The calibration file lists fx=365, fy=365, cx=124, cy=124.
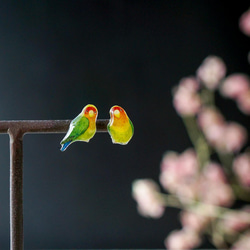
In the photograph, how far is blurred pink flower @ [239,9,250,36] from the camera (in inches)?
65.7

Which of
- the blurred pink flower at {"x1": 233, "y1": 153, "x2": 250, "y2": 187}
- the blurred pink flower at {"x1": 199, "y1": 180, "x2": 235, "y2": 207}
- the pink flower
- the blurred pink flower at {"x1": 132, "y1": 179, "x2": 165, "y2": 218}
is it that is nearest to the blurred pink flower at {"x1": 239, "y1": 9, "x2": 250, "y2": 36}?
the pink flower

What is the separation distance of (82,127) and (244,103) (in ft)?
5.16

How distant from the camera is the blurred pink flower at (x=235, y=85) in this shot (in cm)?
168

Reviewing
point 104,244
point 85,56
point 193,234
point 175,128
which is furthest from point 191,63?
point 104,244

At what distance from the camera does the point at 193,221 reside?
5.42 feet

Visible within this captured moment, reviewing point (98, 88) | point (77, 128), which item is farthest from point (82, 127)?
point (98, 88)

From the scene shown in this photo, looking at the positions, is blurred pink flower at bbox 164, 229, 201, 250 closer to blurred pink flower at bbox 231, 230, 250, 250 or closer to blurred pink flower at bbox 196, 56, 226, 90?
blurred pink flower at bbox 231, 230, 250, 250

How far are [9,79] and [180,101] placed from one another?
79cm

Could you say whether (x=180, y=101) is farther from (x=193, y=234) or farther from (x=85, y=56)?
(x=193, y=234)

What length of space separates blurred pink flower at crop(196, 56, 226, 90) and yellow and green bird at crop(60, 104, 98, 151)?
1.50m

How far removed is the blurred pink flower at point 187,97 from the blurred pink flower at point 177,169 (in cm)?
19

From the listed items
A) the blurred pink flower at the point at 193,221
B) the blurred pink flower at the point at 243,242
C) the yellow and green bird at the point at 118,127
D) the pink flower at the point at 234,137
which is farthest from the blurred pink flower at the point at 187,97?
the yellow and green bird at the point at 118,127

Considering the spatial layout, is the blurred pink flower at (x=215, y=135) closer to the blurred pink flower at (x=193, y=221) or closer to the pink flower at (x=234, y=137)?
the pink flower at (x=234, y=137)

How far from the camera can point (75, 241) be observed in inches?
65.5
